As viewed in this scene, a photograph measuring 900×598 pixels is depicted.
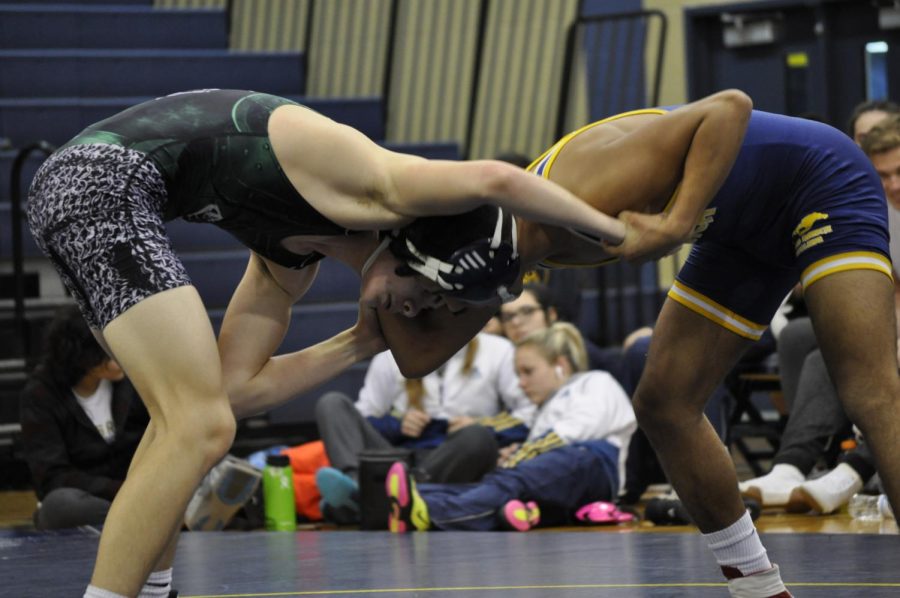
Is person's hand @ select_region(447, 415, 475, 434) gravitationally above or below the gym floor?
below

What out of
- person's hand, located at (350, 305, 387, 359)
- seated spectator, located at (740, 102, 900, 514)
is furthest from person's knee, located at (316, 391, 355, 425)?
person's hand, located at (350, 305, 387, 359)

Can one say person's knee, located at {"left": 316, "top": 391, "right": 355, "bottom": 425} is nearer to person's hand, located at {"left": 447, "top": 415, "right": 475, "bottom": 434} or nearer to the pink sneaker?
person's hand, located at {"left": 447, "top": 415, "right": 475, "bottom": 434}

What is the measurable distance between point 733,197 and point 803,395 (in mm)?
2533

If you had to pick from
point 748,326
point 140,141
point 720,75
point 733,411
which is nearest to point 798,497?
point 733,411

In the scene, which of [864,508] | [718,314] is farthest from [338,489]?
[718,314]

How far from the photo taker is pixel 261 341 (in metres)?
3.17

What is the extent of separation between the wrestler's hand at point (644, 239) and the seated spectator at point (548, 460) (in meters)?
2.29

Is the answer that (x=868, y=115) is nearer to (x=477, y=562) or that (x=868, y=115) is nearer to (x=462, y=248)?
(x=477, y=562)

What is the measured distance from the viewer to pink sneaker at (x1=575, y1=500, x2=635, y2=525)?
529cm

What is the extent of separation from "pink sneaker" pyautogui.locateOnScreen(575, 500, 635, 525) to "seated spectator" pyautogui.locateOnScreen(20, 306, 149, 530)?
156cm

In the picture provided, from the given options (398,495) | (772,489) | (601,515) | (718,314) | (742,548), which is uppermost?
(718,314)

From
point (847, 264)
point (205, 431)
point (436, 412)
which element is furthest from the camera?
point (436, 412)

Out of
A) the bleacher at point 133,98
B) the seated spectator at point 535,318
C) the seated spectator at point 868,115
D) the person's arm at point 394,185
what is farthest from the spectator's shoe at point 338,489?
the person's arm at point 394,185

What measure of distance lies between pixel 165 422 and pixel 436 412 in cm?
323
